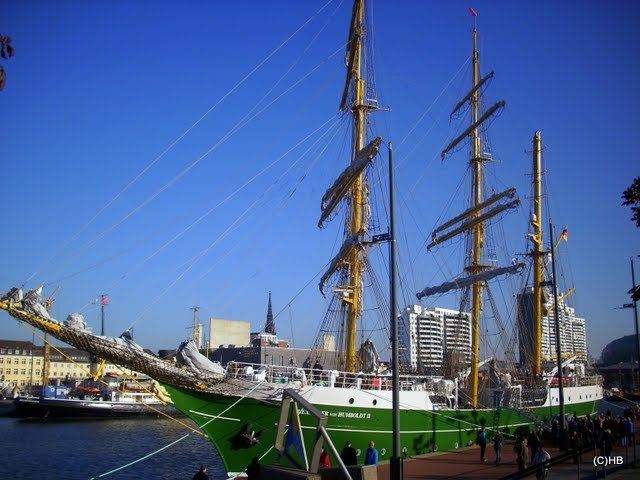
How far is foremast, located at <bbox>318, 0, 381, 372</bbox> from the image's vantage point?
31.7 m

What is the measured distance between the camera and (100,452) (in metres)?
37.8

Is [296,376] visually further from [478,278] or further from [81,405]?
[81,405]

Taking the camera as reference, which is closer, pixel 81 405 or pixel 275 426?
pixel 275 426

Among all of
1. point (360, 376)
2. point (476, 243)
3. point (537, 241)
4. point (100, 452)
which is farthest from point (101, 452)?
point (537, 241)

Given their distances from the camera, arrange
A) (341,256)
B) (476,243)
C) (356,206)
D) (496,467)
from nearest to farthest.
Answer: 1. (496,467)
2. (341,256)
3. (356,206)
4. (476,243)

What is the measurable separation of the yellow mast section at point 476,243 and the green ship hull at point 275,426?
7475 mm

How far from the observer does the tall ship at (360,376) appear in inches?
890

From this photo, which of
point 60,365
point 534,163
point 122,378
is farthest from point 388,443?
point 60,365

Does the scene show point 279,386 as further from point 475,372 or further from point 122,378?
point 122,378

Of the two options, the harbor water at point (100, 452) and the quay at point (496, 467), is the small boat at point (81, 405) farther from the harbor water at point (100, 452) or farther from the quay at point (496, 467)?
the quay at point (496, 467)

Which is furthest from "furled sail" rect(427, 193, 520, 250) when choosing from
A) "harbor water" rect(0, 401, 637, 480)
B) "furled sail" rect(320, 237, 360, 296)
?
"harbor water" rect(0, 401, 637, 480)
